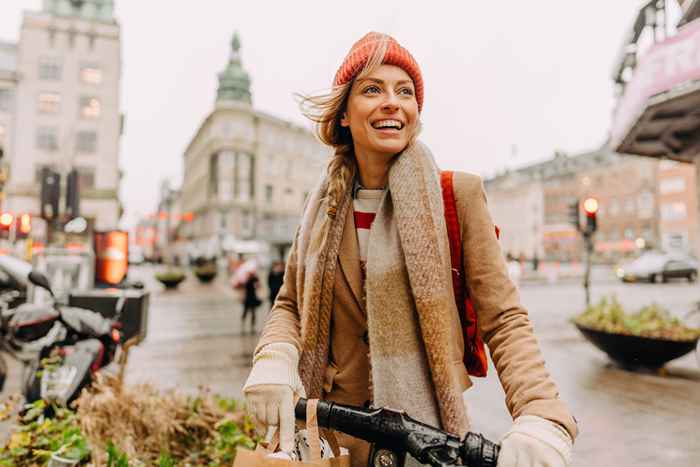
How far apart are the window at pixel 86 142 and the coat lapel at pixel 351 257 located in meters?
45.2

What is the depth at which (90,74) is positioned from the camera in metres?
41.9

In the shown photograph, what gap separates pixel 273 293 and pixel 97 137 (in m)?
37.4

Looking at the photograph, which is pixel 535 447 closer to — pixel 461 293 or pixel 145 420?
pixel 461 293

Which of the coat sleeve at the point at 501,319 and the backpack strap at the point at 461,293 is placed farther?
the backpack strap at the point at 461,293

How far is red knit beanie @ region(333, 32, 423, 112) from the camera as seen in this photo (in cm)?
150

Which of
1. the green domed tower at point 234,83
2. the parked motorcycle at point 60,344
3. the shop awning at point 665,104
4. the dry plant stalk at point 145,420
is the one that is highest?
the green domed tower at point 234,83

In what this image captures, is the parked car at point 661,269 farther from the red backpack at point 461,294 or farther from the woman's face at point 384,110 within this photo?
the woman's face at point 384,110

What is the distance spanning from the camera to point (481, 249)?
1.37 metres

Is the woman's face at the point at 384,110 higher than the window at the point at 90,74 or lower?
lower

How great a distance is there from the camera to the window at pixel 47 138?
40.0 m

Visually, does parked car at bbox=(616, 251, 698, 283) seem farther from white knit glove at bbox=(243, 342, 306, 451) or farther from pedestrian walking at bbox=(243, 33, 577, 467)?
white knit glove at bbox=(243, 342, 306, 451)

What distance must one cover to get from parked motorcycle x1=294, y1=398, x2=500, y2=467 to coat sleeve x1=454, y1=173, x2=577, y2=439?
15cm

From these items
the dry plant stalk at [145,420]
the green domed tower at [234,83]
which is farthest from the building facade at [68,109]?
the dry plant stalk at [145,420]

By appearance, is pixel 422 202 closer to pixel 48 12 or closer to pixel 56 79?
pixel 56 79
